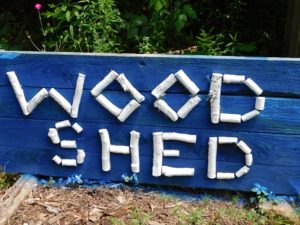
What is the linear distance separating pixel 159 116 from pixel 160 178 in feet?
1.28

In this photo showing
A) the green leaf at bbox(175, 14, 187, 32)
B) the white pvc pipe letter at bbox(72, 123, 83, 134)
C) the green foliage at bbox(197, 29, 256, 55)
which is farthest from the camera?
the green leaf at bbox(175, 14, 187, 32)

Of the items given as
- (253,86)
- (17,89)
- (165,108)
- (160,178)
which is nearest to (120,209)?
(160,178)

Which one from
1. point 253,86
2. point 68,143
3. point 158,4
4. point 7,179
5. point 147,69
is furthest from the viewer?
point 158,4

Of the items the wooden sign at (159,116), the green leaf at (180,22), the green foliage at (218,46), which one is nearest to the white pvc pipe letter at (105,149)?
the wooden sign at (159,116)

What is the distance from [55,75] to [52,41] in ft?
4.22

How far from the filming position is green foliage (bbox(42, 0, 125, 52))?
134 inches

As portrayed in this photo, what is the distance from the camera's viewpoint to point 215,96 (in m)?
2.55

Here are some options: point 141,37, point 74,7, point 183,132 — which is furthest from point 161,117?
point 74,7

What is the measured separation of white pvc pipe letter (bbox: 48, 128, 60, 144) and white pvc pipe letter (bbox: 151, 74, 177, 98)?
0.63 metres

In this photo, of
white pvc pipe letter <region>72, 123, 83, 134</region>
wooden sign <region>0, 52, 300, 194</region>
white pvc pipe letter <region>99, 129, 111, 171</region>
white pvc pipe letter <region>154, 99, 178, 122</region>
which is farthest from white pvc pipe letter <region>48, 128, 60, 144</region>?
white pvc pipe letter <region>154, 99, 178, 122</region>

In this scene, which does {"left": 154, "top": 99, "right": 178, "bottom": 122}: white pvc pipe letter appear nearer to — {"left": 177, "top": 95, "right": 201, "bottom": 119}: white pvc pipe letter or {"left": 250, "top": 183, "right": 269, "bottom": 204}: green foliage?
{"left": 177, "top": 95, "right": 201, "bottom": 119}: white pvc pipe letter

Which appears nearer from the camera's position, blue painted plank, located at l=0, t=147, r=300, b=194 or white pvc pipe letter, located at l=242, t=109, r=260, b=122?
white pvc pipe letter, located at l=242, t=109, r=260, b=122

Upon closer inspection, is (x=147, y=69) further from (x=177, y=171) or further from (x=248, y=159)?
(x=248, y=159)

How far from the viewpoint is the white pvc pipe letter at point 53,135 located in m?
2.84
